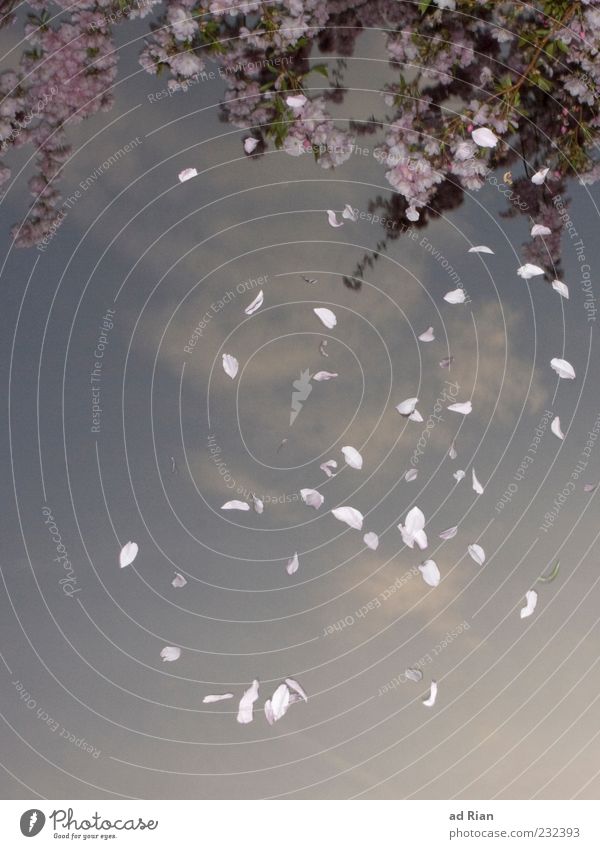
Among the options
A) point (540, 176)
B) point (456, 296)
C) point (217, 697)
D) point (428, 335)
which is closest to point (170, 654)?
point (217, 697)

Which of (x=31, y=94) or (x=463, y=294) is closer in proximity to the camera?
(x=31, y=94)

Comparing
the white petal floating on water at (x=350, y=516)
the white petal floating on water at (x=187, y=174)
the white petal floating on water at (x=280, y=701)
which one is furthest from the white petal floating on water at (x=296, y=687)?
the white petal floating on water at (x=187, y=174)

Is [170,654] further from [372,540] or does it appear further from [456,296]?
[456,296]

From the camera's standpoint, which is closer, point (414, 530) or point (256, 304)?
point (414, 530)

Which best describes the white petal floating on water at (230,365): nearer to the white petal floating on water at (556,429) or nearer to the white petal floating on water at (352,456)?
the white petal floating on water at (352,456)

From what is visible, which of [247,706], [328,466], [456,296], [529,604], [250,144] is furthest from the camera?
[328,466]

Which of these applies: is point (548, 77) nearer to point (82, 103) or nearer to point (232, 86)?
point (232, 86)

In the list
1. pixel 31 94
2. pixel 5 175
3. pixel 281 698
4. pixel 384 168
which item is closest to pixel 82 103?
pixel 31 94
